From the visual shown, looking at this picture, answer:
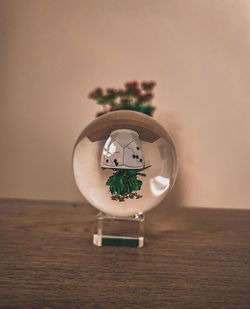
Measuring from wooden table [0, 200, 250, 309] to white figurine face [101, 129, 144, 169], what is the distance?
0.54ft

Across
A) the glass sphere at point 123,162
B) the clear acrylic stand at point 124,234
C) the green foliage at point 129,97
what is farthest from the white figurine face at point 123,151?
the green foliage at point 129,97

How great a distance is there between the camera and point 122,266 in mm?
497

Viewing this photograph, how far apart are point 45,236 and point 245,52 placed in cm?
97

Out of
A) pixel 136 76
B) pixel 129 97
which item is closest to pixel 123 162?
pixel 129 97

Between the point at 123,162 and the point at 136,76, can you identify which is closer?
the point at 123,162

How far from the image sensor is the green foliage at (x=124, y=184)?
Answer: 0.55 meters

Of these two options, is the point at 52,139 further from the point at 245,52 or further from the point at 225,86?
the point at 245,52

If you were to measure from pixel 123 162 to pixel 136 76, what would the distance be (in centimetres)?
67

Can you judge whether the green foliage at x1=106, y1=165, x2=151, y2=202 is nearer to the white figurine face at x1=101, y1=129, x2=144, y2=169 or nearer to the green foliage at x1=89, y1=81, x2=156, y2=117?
the white figurine face at x1=101, y1=129, x2=144, y2=169

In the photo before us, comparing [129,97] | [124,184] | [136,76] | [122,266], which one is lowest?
[122,266]

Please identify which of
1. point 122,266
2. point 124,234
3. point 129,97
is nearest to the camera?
point 122,266

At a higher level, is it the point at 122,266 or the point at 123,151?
the point at 123,151

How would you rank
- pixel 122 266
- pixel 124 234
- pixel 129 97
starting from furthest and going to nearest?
pixel 129 97 → pixel 124 234 → pixel 122 266

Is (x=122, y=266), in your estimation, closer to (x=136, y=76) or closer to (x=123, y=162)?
(x=123, y=162)
